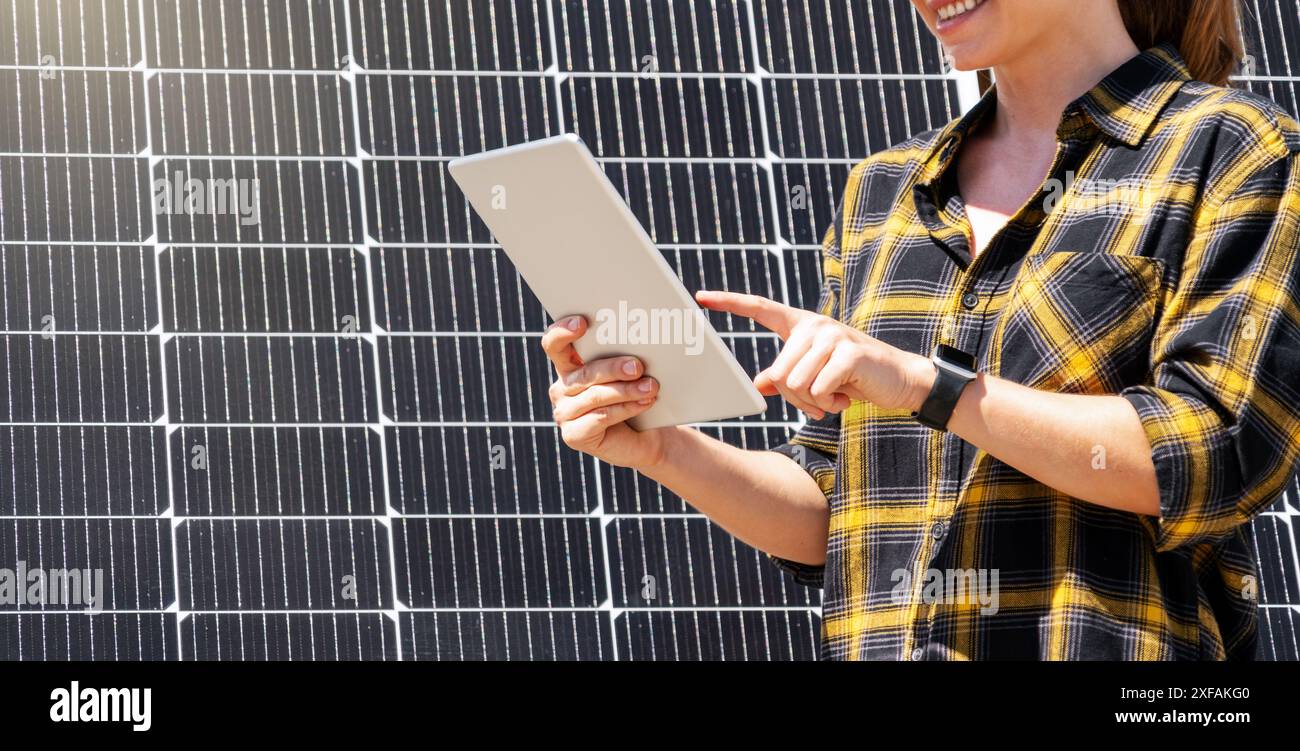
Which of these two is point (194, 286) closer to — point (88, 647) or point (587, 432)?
point (88, 647)

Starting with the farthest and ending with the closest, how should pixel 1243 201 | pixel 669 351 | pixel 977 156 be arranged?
pixel 977 156, pixel 669 351, pixel 1243 201

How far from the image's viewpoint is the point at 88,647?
5.37m

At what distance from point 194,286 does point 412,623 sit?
4.68 ft

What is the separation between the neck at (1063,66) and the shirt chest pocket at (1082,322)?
0.39 m

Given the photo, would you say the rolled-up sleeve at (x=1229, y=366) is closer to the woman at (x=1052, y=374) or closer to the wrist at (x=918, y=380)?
the woman at (x=1052, y=374)

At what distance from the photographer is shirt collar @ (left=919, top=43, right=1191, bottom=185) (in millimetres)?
2553

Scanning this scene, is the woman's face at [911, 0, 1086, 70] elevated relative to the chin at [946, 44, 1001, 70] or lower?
elevated

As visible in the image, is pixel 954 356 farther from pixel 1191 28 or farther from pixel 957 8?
pixel 1191 28

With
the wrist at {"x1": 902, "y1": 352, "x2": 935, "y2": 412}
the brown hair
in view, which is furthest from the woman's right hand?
the brown hair

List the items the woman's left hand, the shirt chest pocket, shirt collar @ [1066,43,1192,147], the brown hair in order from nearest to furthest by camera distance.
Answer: the woman's left hand < the shirt chest pocket < shirt collar @ [1066,43,1192,147] < the brown hair

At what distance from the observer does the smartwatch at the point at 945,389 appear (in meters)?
2.31

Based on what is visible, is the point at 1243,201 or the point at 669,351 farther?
the point at 669,351

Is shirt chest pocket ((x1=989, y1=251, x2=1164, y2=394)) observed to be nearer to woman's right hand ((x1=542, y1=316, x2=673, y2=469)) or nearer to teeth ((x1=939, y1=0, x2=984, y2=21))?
teeth ((x1=939, y1=0, x2=984, y2=21))

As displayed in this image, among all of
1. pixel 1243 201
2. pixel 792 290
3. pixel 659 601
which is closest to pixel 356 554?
pixel 659 601
